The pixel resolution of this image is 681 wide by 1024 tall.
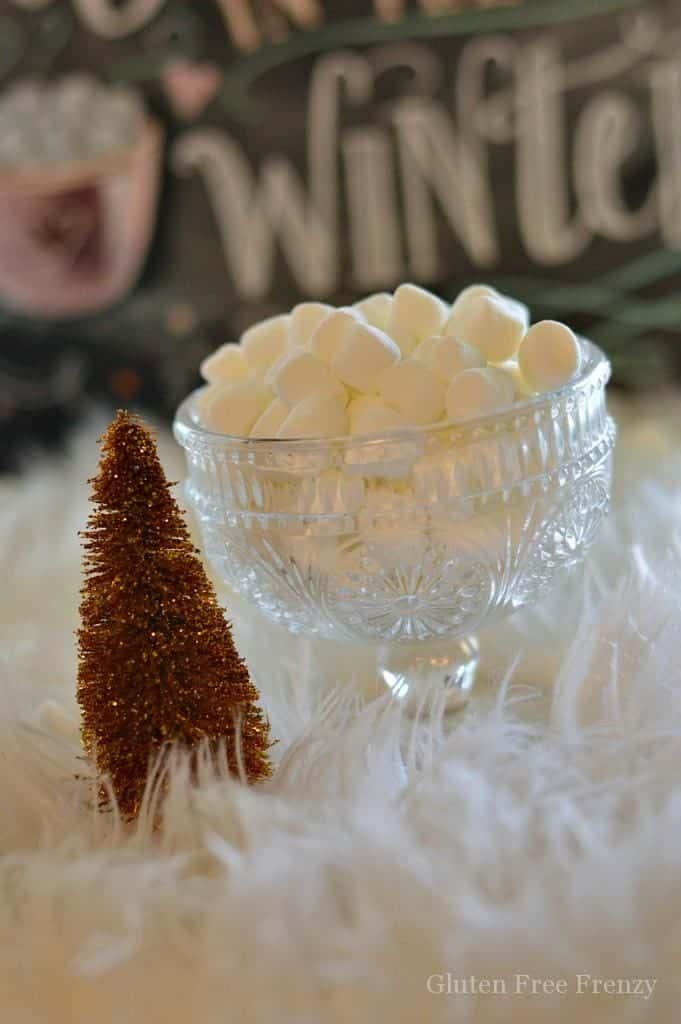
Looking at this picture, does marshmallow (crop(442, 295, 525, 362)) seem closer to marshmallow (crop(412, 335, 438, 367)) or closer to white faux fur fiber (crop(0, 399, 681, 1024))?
marshmallow (crop(412, 335, 438, 367))

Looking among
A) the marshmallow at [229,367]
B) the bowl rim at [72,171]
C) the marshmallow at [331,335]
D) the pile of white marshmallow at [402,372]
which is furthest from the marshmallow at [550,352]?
the bowl rim at [72,171]

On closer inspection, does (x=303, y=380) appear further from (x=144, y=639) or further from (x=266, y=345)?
(x=144, y=639)

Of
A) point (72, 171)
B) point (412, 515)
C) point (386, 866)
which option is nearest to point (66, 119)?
point (72, 171)

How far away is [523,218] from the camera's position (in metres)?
1.46

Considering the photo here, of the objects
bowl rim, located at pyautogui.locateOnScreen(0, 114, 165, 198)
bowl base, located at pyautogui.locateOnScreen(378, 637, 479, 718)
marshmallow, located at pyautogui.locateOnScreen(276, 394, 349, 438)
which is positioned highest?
bowl rim, located at pyautogui.locateOnScreen(0, 114, 165, 198)

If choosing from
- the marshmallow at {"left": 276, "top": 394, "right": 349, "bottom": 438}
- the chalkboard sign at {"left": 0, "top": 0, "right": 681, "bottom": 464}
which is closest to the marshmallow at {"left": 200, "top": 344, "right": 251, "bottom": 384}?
the marshmallow at {"left": 276, "top": 394, "right": 349, "bottom": 438}

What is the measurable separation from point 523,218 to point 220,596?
738 millimetres

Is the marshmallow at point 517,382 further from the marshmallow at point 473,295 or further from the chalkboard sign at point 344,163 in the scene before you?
the chalkboard sign at point 344,163

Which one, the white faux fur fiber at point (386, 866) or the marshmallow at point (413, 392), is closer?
the white faux fur fiber at point (386, 866)

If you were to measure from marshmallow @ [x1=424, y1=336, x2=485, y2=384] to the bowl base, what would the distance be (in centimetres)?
20

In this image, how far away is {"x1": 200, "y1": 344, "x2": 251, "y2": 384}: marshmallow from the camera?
2.70 feet

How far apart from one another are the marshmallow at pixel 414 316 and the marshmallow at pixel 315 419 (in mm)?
93

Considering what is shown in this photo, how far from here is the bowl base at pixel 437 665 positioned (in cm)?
82

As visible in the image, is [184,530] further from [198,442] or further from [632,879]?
[632,879]
